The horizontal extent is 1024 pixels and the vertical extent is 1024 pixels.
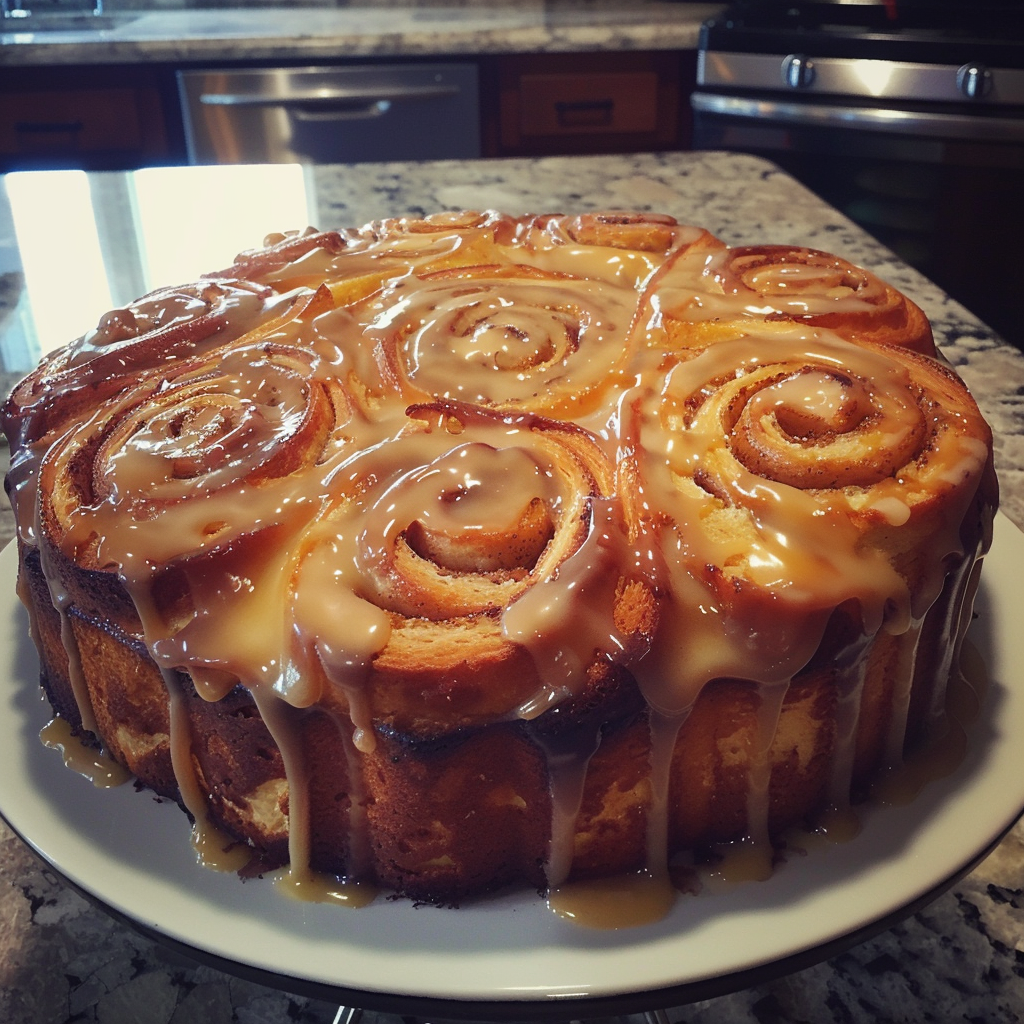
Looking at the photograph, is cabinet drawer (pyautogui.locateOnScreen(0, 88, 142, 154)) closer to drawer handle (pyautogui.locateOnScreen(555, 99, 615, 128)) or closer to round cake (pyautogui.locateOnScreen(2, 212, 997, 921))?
drawer handle (pyautogui.locateOnScreen(555, 99, 615, 128))

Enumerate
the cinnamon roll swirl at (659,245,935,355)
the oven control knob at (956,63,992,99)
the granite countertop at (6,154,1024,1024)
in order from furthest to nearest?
1. the oven control knob at (956,63,992,99)
2. the cinnamon roll swirl at (659,245,935,355)
3. the granite countertop at (6,154,1024,1024)

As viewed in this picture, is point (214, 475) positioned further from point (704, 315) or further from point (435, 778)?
Result: point (704, 315)

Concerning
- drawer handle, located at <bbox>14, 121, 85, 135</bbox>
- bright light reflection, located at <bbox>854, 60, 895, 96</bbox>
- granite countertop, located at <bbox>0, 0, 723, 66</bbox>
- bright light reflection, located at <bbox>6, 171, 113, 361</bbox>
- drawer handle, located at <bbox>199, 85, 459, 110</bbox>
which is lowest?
bright light reflection, located at <bbox>6, 171, 113, 361</bbox>

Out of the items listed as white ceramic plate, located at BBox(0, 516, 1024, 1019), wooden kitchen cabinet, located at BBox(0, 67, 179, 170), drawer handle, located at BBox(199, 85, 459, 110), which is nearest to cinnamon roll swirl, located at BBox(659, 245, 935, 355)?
white ceramic plate, located at BBox(0, 516, 1024, 1019)

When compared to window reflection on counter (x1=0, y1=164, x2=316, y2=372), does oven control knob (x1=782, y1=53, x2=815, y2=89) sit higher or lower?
higher

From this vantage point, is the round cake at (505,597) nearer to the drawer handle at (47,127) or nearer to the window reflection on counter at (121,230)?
the window reflection on counter at (121,230)

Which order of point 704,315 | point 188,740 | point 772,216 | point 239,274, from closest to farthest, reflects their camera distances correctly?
point 188,740 < point 704,315 < point 239,274 < point 772,216

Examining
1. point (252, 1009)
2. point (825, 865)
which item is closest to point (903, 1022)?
point (825, 865)

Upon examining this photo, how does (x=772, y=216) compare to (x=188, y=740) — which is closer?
(x=188, y=740)
